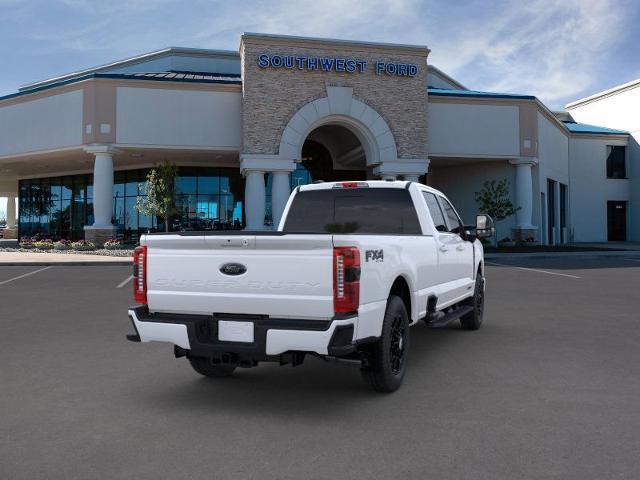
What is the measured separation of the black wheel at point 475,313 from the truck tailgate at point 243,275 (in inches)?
171

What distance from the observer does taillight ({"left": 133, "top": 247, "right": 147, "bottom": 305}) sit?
5273mm

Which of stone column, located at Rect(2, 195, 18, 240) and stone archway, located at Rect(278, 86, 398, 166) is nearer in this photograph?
stone archway, located at Rect(278, 86, 398, 166)

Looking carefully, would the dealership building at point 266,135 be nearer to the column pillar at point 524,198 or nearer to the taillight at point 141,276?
the column pillar at point 524,198

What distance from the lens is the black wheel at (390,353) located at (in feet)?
17.1

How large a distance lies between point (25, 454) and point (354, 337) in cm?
242

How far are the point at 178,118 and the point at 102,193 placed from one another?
5.22m

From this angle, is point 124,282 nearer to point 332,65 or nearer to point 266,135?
point 266,135

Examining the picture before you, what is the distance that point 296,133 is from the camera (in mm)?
28391

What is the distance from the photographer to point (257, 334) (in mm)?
4770


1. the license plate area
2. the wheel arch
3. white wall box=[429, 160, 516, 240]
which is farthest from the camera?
white wall box=[429, 160, 516, 240]

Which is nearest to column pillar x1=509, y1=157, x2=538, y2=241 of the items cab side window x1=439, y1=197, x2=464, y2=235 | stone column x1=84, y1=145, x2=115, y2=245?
stone column x1=84, y1=145, x2=115, y2=245

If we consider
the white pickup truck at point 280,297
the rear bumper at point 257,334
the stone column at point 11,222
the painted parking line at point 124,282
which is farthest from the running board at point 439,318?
the stone column at point 11,222

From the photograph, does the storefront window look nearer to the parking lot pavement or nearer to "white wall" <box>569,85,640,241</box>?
the parking lot pavement

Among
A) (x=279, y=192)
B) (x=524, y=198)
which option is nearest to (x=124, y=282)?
(x=279, y=192)
